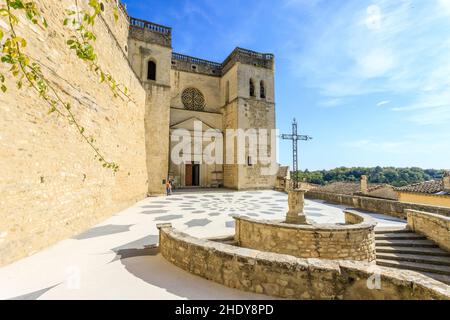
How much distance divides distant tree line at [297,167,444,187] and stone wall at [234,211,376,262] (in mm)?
45906

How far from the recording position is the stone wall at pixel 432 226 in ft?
17.0

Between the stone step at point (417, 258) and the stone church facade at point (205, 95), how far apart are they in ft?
35.5

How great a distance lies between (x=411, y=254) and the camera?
202 inches

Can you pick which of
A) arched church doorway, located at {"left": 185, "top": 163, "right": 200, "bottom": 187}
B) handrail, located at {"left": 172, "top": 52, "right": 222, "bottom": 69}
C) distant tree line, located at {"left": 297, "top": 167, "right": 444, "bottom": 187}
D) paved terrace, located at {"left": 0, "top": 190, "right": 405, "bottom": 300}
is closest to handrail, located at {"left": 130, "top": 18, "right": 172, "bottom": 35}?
handrail, located at {"left": 172, "top": 52, "right": 222, "bottom": 69}

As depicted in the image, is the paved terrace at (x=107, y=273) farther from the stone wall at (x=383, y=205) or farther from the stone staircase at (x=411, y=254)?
the stone wall at (x=383, y=205)

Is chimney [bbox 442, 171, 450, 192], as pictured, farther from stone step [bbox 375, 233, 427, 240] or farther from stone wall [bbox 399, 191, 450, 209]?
stone step [bbox 375, 233, 427, 240]

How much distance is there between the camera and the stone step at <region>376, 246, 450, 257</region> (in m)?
5.12

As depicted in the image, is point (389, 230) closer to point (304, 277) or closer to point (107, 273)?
point (304, 277)

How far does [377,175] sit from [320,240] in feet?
217

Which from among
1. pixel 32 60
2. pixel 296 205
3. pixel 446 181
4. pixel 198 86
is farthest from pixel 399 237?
pixel 198 86

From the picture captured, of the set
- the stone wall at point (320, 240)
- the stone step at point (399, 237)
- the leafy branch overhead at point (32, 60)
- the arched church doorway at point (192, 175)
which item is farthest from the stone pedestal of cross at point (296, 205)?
the arched church doorway at point (192, 175)

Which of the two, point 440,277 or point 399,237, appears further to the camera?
point 399,237
